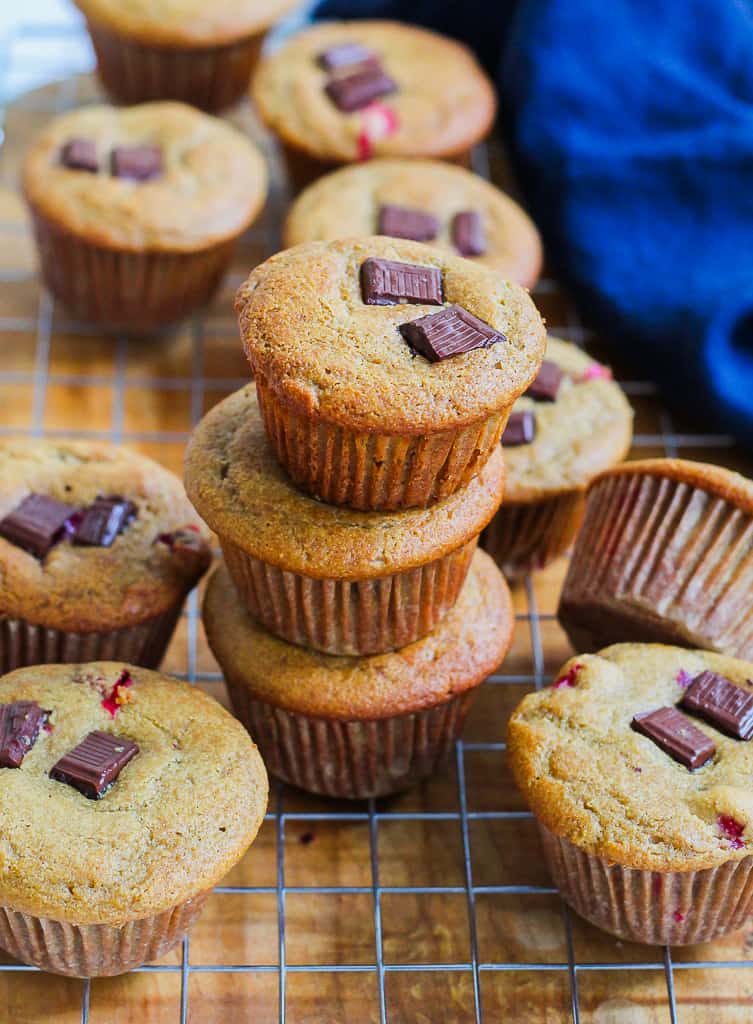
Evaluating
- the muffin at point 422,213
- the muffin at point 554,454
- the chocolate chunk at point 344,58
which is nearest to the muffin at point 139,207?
the muffin at point 422,213

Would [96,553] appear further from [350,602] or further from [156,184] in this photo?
[156,184]

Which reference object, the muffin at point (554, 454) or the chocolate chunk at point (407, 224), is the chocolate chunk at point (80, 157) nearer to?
the chocolate chunk at point (407, 224)

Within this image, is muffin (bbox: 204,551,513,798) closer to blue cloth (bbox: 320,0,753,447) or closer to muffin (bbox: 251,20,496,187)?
blue cloth (bbox: 320,0,753,447)

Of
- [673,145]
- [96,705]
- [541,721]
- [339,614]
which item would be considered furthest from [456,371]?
[673,145]

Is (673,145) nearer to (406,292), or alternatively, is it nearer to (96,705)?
(406,292)

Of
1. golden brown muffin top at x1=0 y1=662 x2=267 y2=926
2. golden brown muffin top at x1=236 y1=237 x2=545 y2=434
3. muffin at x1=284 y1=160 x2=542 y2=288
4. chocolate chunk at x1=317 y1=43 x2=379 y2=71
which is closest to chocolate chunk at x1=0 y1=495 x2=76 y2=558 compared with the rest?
golden brown muffin top at x1=0 y1=662 x2=267 y2=926


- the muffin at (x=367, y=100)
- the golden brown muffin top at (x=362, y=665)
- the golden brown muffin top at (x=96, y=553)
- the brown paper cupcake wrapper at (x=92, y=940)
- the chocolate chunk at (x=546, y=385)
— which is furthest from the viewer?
the muffin at (x=367, y=100)
